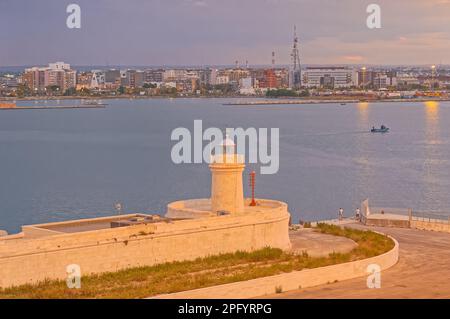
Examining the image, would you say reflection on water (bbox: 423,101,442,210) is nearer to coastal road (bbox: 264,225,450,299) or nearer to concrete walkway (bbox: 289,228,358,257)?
coastal road (bbox: 264,225,450,299)

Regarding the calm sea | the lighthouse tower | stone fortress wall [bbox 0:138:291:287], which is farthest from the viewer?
the calm sea

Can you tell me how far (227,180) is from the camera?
1870cm

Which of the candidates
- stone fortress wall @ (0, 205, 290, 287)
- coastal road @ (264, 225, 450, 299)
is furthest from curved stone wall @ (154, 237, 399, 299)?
stone fortress wall @ (0, 205, 290, 287)

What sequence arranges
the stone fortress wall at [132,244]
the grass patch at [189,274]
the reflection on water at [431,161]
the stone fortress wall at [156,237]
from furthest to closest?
1. the reflection on water at [431,161]
2. the stone fortress wall at [156,237]
3. the stone fortress wall at [132,244]
4. the grass patch at [189,274]

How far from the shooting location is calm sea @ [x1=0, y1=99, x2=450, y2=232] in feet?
135

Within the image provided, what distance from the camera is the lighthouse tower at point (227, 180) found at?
18.6m

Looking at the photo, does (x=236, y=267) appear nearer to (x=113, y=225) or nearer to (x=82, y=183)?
(x=113, y=225)

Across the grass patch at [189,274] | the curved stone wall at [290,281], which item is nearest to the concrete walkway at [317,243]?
the grass patch at [189,274]

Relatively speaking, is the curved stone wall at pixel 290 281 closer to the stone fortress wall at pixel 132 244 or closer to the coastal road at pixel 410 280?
the coastal road at pixel 410 280

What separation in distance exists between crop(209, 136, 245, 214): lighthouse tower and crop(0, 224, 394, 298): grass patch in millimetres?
1266

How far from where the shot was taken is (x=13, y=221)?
36.1 meters

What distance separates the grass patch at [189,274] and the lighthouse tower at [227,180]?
49.9 inches
